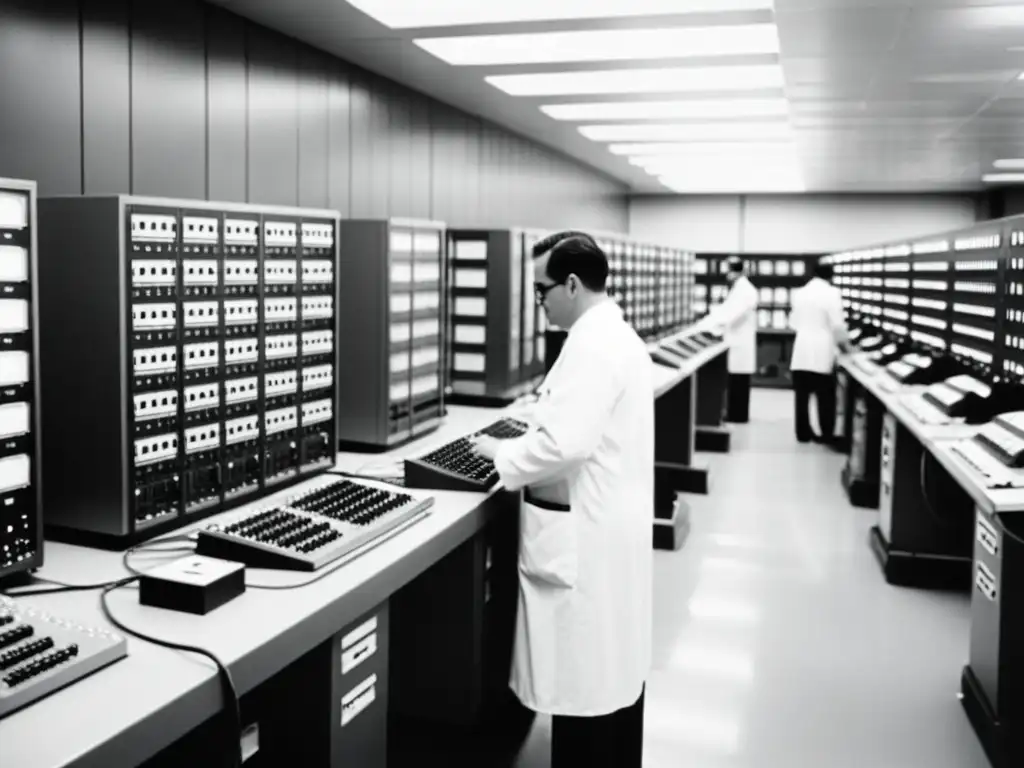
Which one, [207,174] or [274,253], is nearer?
[274,253]

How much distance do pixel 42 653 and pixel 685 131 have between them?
258 inches

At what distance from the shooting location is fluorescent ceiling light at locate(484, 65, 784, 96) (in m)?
4.99

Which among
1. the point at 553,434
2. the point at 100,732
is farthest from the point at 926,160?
the point at 100,732

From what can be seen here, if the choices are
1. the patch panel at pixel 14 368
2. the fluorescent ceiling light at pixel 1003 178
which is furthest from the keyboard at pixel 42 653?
the fluorescent ceiling light at pixel 1003 178

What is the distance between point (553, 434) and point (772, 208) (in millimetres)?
12403

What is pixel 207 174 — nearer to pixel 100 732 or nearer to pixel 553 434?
pixel 553 434

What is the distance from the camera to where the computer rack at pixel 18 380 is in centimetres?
178

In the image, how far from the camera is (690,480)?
641 cm

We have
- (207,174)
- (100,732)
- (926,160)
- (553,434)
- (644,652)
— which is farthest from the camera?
(926,160)

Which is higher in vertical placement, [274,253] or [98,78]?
[98,78]

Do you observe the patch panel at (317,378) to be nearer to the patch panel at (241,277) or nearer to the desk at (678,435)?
the patch panel at (241,277)

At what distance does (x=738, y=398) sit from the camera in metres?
9.73

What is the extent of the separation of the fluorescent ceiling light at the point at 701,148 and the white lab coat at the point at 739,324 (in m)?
1.34

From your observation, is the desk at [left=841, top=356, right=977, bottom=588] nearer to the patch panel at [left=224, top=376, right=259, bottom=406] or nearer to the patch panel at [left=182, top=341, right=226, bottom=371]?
the patch panel at [left=224, top=376, right=259, bottom=406]
